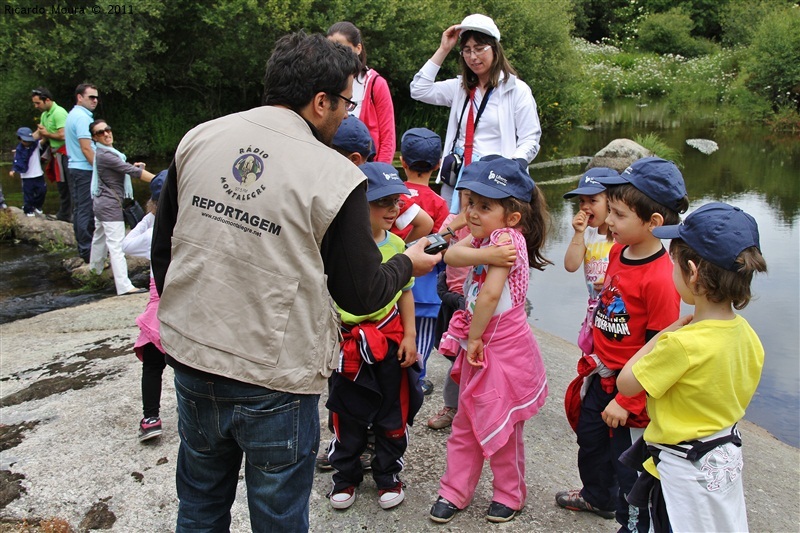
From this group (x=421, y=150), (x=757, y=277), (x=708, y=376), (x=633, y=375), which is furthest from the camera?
(x=757, y=277)

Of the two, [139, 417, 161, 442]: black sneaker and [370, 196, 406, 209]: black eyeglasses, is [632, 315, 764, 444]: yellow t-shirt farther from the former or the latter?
[139, 417, 161, 442]: black sneaker

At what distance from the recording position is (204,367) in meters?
2.10

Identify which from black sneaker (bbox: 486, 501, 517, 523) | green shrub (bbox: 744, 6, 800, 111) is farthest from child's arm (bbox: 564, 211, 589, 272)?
green shrub (bbox: 744, 6, 800, 111)

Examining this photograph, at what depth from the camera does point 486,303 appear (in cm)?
293

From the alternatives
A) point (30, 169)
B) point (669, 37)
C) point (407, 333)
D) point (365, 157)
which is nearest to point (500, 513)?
point (407, 333)

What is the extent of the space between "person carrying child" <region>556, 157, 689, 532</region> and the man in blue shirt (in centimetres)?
671

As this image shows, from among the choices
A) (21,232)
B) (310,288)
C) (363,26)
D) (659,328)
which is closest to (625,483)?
(659,328)

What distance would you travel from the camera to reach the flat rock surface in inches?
124

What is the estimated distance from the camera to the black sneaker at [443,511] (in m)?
3.06

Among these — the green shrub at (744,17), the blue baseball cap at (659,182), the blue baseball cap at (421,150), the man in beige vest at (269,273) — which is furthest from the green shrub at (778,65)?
the man in beige vest at (269,273)

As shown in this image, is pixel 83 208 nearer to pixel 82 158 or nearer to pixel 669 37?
pixel 82 158

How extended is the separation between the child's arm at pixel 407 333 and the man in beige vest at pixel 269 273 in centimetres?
86

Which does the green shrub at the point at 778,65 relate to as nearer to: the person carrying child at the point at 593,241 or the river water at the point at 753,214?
the river water at the point at 753,214

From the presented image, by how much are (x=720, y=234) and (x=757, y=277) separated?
5.92 metres
